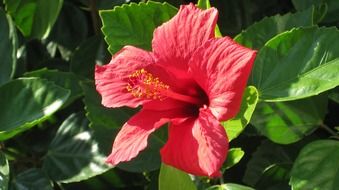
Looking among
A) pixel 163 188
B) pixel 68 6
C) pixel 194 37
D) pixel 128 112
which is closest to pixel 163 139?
pixel 128 112

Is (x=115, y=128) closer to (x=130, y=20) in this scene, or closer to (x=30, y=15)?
(x=130, y=20)

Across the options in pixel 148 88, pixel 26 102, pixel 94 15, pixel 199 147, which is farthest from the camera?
pixel 94 15

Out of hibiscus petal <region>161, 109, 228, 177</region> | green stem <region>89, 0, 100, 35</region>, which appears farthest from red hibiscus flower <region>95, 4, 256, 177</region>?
green stem <region>89, 0, 100, 35</region>

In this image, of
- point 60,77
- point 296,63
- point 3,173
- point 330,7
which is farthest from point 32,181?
point 330,7

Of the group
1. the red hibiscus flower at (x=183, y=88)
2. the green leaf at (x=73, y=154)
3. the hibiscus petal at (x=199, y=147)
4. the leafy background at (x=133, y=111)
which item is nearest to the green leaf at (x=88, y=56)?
the leafy background at (x=133, y=111)

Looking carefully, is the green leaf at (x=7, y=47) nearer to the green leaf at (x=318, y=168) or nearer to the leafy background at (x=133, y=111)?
the leafy background at (x=133, y=111)

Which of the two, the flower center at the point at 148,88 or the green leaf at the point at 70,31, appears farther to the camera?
the green leaf at the point at 70,31
